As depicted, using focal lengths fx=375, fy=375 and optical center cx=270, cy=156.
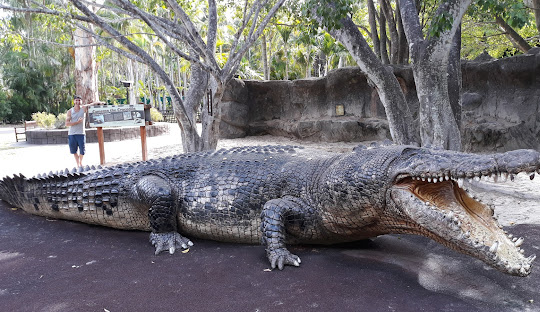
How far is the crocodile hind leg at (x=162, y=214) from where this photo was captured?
354 cm

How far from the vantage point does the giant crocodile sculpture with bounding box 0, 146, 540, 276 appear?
2438mm

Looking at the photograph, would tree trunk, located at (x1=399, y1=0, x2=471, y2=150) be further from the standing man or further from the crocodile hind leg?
the standing man

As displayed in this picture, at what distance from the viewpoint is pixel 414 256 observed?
316 centimetres

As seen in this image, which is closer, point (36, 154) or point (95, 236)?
point (95, 236)

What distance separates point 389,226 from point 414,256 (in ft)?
1.54

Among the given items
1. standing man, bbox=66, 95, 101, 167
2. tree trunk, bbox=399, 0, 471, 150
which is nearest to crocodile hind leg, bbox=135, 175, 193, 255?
tree trunk, bbox=399, 0, 471, 150

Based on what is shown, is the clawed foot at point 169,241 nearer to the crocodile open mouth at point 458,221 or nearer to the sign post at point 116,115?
the crocodile open mouth at point 458,221

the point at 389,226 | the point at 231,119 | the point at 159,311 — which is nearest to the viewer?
the point at 159,311

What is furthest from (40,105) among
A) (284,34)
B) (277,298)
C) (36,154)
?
(277,298)

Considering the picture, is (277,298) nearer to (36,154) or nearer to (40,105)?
(36,154)

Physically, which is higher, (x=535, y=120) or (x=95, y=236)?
(x=535, y=120)

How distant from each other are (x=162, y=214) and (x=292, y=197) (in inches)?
49.4

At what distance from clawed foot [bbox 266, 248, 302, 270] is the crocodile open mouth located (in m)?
0.93

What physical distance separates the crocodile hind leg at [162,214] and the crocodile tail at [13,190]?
2021mm
